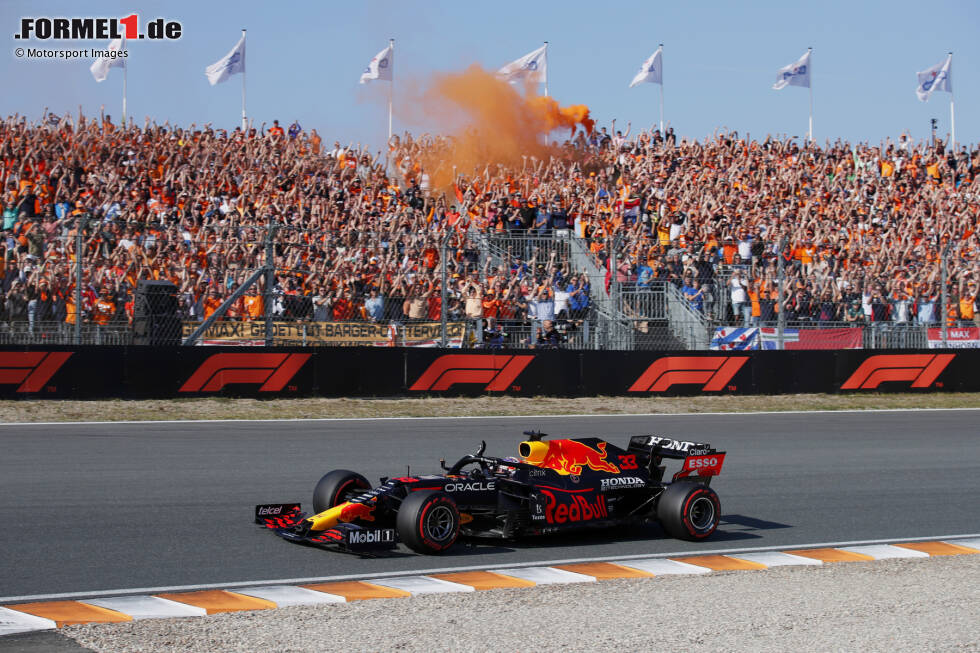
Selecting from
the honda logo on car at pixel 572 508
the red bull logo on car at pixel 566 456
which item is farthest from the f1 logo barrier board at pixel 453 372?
the honda logo on car at pixel 572 508

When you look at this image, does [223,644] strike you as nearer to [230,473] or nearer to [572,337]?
[230,473]

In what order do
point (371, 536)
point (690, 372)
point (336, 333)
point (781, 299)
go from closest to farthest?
point (371, 536) < point (336, 333) < point (781, 299) < point (690, 372)

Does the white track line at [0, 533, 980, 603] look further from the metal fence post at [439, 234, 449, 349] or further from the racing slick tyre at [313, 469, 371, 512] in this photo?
the metal fence post at [439, 234, 449, 349]

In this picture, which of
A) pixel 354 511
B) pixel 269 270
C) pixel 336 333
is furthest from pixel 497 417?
pixel 354 511

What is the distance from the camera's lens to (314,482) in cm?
987

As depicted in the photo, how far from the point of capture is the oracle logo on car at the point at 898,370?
2003cm

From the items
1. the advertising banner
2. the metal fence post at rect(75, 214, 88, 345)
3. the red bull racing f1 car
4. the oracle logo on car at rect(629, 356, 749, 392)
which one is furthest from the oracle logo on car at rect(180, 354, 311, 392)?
the advertising banner

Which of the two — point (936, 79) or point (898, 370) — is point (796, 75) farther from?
point (898, 370)

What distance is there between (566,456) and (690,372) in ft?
37.8

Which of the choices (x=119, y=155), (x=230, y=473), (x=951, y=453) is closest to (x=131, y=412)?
(x=230, y=473)

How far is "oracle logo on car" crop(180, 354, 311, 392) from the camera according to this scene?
1607cm

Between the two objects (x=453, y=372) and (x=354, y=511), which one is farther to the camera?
(x=453, y=372)

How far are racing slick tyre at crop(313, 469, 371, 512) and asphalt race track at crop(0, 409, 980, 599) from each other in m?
0.44

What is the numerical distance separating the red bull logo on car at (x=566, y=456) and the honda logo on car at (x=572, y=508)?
0.21m
